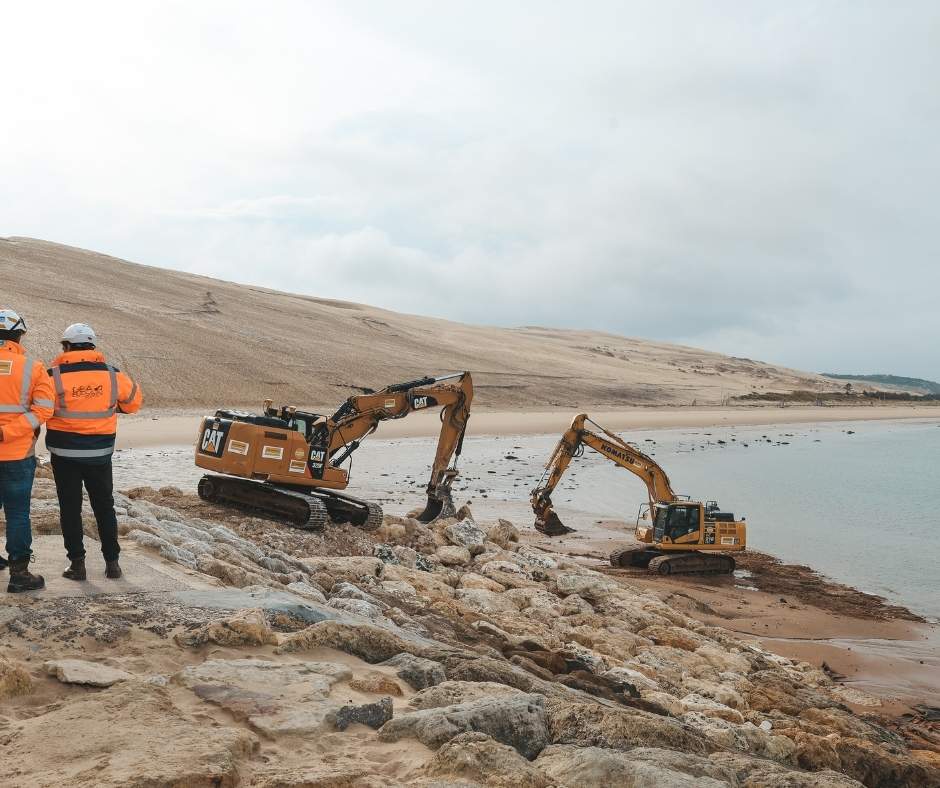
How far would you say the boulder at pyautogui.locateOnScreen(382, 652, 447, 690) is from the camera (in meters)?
5.67

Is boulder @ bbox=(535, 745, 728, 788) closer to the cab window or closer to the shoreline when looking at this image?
the cab window

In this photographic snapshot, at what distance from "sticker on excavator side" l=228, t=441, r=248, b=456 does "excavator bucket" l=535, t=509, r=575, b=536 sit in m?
8.64

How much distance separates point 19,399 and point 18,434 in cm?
26

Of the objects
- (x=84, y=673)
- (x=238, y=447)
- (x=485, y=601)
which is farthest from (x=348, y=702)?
(x=238, y=447)

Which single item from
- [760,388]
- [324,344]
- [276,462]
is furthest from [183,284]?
[276,462]

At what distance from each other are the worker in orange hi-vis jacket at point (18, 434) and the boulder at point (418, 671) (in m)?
2.78

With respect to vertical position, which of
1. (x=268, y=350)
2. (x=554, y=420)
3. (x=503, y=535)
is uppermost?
(x=268, y=350)

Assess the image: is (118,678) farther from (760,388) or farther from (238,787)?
(760,388)

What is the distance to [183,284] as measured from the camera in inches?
3029

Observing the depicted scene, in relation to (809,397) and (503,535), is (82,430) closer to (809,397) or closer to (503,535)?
(503,535)

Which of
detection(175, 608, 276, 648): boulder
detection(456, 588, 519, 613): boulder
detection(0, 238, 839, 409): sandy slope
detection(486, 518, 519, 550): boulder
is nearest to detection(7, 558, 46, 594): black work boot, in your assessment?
detection(175, 608, 276, 648): boulder

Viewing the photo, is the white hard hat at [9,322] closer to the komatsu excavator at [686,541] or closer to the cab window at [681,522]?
the komatsu excavator at [686,541]

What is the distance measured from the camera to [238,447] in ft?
49.0

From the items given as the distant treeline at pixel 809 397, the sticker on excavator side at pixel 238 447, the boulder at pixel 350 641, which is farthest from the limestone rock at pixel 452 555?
the distant treeline at pixel 809 397
